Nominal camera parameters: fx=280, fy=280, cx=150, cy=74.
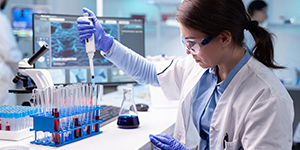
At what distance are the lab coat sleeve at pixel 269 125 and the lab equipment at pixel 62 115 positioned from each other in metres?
0.66

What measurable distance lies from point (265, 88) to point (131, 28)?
3.35 feet

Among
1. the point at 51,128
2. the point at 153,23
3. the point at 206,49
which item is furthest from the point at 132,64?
the point at 153,23

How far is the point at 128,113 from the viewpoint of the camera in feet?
4.75

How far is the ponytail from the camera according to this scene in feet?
4.12

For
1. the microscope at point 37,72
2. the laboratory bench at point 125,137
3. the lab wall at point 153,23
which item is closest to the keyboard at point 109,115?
the laboratory bench at point 125,137

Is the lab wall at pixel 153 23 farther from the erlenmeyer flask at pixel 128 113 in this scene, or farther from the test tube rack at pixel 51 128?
the test tube rack at pixel 51 128

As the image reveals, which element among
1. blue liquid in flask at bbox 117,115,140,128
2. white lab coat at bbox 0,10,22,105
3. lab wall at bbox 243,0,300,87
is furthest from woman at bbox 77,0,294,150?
lab wall at bbox 243,0,300,87

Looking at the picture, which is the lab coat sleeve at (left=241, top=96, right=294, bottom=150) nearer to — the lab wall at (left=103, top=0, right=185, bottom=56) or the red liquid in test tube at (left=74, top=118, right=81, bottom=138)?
the red liquid in test tube at (left=74, top=118, right=81, bottom=138)

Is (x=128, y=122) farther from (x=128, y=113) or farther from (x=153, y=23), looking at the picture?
→ (x=153, y=23)

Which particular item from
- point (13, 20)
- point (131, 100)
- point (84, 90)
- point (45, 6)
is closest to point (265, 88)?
point (131, 100)

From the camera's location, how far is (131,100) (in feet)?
4.77

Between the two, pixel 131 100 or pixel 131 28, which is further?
pixel 131 28

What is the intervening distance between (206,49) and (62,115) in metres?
0.65

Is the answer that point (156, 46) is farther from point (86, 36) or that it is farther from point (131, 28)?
point (86, 36)
